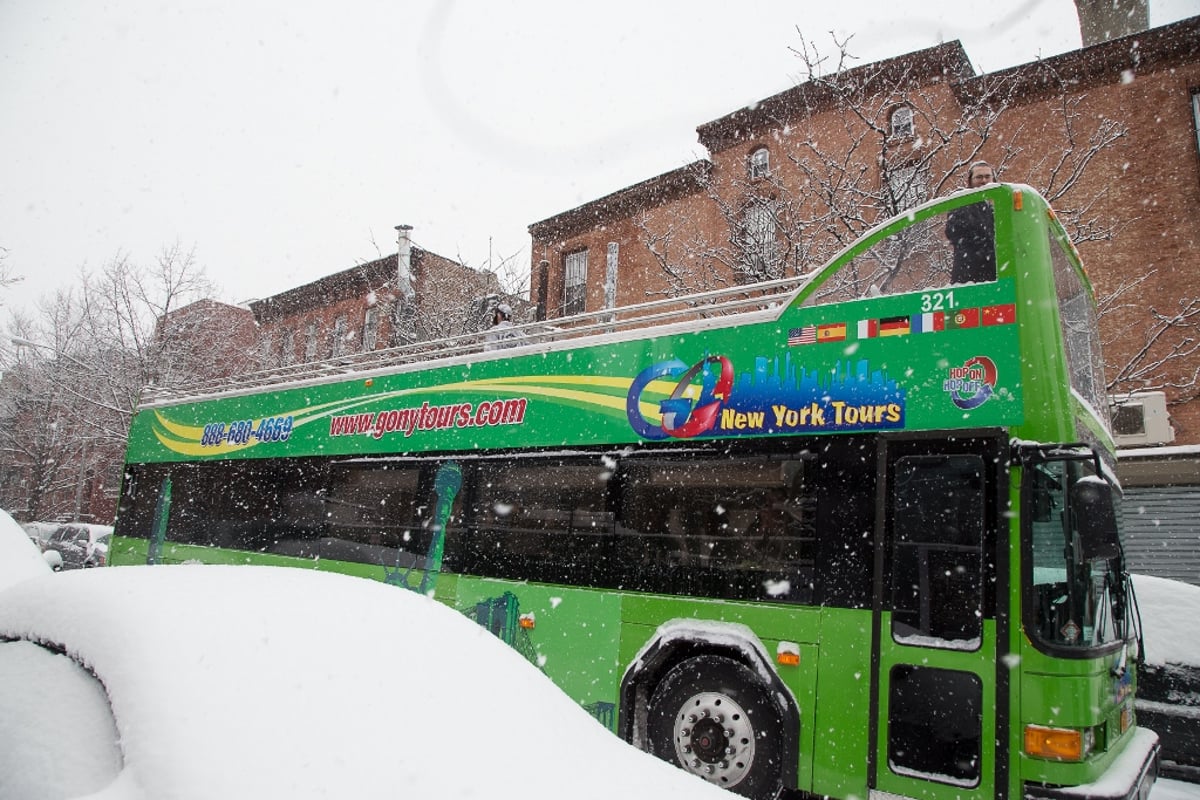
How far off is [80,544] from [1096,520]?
22.2 meters

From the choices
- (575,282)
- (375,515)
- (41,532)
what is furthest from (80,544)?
(375,515)

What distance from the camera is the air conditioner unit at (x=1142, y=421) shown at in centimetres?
1342

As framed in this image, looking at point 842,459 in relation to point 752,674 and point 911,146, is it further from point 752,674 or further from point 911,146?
point 911,146

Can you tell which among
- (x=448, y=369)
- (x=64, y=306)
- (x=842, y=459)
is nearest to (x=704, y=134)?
(x=448, y=369)

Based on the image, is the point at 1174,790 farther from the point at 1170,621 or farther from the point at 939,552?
the point at 939,552

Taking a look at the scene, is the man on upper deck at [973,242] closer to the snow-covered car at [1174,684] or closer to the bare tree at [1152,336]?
the snow-covered car at [1174,684]

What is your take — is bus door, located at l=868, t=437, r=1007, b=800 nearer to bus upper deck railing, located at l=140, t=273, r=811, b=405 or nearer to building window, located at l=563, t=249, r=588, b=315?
bus upper deck railing, located at l=140, t=273, r=811, b=405

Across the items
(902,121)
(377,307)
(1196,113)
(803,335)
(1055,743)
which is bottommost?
(1055,743)

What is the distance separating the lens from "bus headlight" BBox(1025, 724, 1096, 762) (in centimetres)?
410

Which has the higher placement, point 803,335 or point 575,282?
point 575,282

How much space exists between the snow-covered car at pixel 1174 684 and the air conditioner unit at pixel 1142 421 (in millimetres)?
7816

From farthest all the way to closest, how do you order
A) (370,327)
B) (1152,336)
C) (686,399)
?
(370,327)
(1152,336)
(686,399)

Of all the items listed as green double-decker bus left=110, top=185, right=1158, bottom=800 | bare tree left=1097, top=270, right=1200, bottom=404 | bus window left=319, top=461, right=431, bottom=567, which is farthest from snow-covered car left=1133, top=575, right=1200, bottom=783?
bare tree left=1097, top=270, right=1200, bottom=404

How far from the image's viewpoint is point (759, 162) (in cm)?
1912
